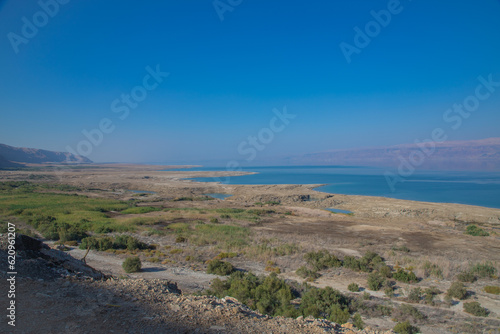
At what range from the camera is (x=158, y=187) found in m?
72.6

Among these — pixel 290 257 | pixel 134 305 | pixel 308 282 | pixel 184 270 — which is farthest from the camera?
pixel 290 257

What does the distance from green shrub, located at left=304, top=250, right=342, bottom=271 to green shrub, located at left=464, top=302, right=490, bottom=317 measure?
589 centimetres

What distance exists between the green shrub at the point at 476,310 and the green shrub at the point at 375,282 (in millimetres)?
2983

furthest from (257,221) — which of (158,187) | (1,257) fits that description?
(158,187)

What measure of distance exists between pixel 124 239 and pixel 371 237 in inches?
801

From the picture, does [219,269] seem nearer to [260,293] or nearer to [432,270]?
[260,293]

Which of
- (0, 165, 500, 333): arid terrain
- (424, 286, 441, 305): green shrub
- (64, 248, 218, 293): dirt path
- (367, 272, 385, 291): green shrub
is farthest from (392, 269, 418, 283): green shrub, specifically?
(64, 248, 218, 293): dirt path

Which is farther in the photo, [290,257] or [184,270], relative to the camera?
[290,257]

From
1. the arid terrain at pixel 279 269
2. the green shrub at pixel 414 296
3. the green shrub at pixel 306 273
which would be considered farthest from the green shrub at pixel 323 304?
the green shrub at pixel 414 296

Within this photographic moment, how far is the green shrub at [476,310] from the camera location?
30.4 ft

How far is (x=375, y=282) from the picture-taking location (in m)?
11.6

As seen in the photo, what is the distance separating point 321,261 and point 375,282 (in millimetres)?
3413

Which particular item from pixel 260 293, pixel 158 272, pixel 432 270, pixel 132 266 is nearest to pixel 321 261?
pixel 432 270

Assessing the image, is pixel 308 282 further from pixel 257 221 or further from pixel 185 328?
pixel 257 221
